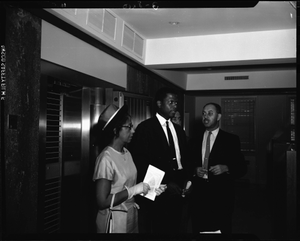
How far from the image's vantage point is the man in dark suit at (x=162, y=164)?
2.23 m

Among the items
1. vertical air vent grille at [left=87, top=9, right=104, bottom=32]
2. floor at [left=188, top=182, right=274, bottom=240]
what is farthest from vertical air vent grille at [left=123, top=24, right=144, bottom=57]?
floor at [left=188, top=182, right=274, bottom=240]

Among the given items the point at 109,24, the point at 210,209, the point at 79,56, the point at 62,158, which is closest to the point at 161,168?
the point at 210,209

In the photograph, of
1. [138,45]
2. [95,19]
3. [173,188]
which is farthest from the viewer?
[138,45]

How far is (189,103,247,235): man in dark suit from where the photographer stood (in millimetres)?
2383

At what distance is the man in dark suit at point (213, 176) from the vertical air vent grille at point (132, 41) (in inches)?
36.6

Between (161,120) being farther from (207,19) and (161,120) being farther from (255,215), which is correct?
(255,215)

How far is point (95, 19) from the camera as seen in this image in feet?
6.92

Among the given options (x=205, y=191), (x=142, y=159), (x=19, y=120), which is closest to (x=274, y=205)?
(x=205, y=191)

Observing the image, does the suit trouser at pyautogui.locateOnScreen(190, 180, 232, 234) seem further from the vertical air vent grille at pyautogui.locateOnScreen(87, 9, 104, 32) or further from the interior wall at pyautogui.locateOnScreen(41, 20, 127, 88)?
the vertical air vent grille at pyautogui.locateOnScreen(87, 9, 104, 32)

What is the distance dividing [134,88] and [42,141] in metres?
1.51

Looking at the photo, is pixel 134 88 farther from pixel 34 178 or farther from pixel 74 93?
pixel 34 178

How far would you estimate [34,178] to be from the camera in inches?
69.3

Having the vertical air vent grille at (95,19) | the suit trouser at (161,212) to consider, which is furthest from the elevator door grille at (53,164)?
the suit trouser at (161,212)

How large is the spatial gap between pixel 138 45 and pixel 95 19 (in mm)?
750
